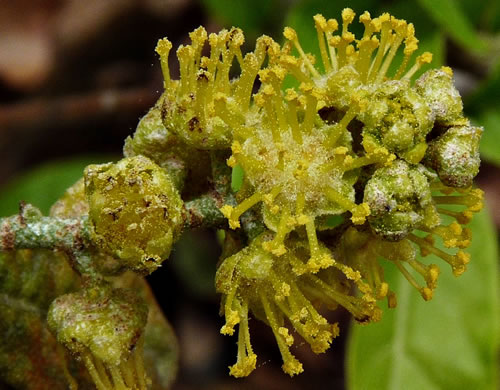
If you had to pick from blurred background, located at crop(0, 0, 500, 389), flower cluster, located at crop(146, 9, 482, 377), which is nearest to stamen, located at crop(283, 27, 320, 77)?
flower cluster, located at crop(146, 9, 482, 377)

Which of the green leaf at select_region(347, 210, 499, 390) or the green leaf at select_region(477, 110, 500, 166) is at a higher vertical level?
the green leaf at select_region(477, 110, 500, 166)

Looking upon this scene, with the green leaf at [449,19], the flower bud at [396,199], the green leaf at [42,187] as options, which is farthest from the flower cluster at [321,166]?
the green leaf at [42,187]

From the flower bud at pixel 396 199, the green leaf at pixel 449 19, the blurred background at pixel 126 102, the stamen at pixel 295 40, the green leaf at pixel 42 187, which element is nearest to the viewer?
the flower bud at pixel 396 199

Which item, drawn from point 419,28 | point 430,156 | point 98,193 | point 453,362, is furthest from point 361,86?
point 453,362

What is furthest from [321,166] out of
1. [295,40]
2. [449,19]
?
[449,19]

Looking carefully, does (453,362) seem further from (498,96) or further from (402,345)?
(498,96)

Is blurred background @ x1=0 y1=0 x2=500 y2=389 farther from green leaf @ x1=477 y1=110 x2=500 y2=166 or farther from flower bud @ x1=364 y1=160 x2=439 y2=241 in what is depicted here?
flower bud @ x1=364 y1=160 x2=439 y2=241

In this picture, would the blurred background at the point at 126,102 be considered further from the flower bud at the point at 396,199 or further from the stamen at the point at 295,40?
the flower bud at the point at 396,199
